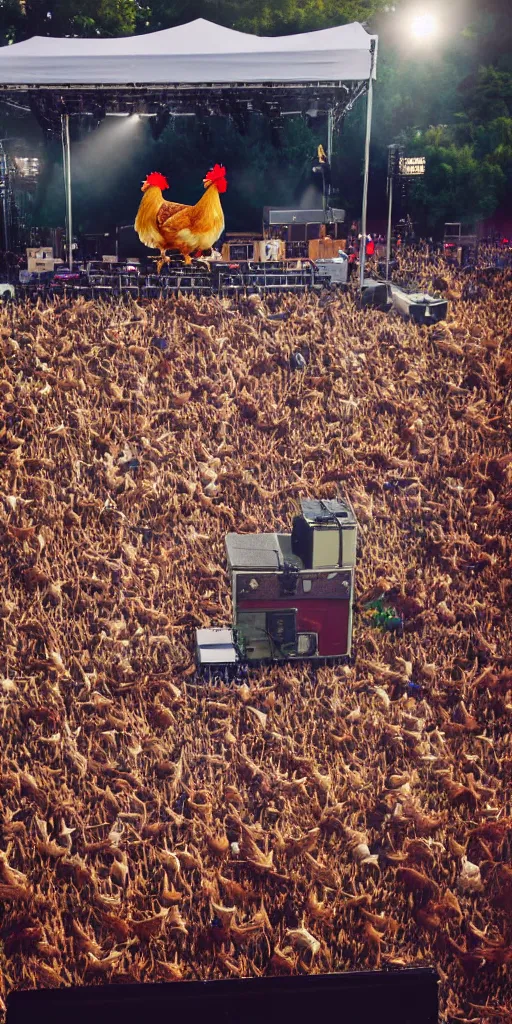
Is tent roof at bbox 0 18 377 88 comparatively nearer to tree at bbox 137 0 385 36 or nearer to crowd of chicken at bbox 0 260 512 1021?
crowd of chicken at bbox 0 260 512 1021

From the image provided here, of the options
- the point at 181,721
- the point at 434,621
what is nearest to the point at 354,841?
the point at 181,721

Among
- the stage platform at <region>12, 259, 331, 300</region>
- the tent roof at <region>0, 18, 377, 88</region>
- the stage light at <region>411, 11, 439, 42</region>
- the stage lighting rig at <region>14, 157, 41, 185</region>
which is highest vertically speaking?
the stage light at <region>411, 11, 439, 42</region>

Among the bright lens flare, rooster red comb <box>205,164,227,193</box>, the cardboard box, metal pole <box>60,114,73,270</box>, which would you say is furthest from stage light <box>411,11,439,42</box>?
the cardboard box

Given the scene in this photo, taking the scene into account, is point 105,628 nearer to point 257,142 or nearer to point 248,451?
point 248,451

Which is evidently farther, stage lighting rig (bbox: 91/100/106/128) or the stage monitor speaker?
the stage monitor speaker

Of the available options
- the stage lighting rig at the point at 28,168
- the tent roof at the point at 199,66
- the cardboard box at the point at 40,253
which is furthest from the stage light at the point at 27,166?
the tent roof at the point at 199,66

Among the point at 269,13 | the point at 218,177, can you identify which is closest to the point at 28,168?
the point at 269,13
